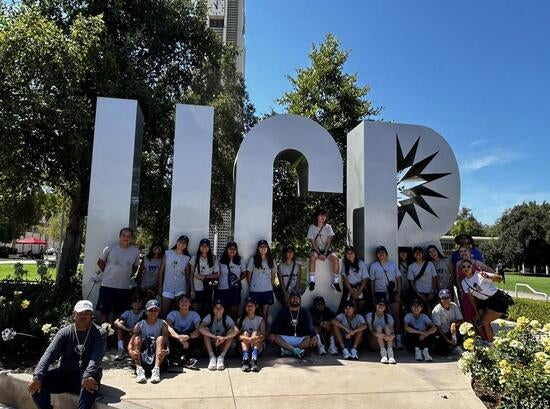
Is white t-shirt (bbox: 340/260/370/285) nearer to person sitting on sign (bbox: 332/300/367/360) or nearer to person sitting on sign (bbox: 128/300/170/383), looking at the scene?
person sitting on sign (bbox: 332/300/367/360)

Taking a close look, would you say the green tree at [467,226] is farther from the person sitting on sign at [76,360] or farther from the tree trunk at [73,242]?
the person sitting on sign at [76,360]

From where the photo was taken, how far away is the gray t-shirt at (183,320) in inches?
247

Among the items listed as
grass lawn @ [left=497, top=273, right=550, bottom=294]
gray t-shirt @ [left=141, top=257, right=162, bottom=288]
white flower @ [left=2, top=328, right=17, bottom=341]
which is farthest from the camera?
grass lawn @ [left=497, top=273, right=550, bottom=294]

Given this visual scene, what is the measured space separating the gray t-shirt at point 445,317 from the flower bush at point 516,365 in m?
1.80

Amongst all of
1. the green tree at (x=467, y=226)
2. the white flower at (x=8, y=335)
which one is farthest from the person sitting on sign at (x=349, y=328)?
the green tree at (x=467, y=226)

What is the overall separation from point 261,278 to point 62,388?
346 cm

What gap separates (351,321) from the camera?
6918 millimetres

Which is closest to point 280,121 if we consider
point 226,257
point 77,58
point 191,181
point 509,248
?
point 191,181

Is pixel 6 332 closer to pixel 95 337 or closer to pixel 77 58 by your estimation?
pixel 95 337

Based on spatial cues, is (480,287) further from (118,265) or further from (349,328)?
(118,265)

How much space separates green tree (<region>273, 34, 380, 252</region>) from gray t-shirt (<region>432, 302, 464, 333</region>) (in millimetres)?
7063

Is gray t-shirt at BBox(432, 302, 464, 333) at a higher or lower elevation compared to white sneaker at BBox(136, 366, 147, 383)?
higher

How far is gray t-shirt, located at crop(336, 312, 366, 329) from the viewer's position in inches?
271

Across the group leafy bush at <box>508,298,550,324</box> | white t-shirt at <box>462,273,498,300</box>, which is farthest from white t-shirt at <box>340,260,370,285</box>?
leafy bush at <box>508,298,550,324</box>
